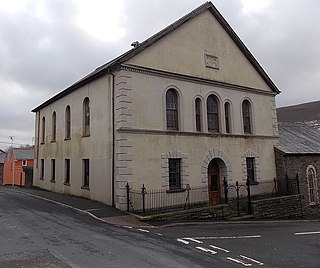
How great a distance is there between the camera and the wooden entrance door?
1831cm

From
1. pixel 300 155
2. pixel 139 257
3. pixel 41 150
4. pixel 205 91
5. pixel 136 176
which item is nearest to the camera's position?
pixel 139 257

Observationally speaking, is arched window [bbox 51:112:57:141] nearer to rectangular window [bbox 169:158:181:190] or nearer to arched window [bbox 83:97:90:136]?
arched window [bbox 83:97:90:136]

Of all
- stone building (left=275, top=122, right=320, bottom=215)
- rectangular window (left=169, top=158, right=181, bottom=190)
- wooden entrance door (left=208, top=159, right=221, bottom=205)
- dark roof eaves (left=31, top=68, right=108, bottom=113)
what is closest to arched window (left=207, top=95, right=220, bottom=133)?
wooden entrance door (left=208, top=159, right=221, bottom=205)

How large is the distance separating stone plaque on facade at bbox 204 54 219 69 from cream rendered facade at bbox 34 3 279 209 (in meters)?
0.06

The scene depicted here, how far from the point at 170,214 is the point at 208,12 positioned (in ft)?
42.2

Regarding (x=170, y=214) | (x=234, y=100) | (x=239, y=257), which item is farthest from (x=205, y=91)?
(x=239, y=257)

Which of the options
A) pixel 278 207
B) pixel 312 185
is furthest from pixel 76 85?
pixel 312 185

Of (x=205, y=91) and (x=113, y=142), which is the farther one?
(x=205, y=91)

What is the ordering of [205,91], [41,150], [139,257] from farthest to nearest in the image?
1. [41,150]
2. [205,91]
3. [139,257]

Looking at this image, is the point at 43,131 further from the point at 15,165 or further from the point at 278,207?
Answer: the point at 278,207

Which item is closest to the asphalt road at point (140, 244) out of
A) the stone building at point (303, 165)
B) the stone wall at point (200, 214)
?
the stone wall at point (200, 214)

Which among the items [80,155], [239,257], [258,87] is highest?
[258,87]

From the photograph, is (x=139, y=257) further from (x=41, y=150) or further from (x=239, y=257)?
(x=41, y=150)

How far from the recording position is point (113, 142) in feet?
51.0
